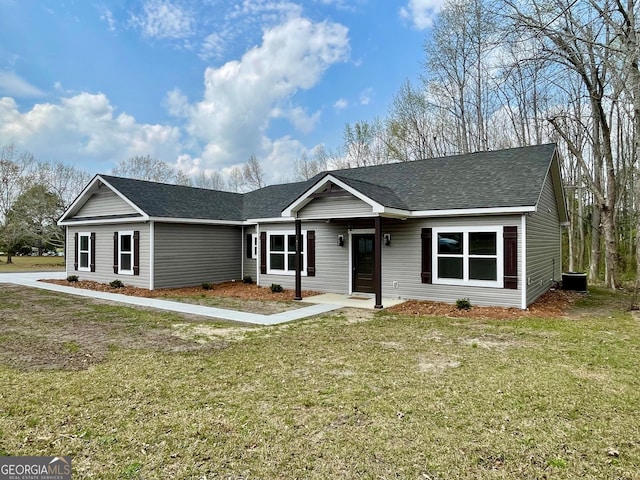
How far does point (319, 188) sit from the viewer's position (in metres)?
11.3

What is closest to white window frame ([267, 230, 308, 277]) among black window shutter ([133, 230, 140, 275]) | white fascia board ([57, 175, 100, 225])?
black window shutter ([133, 230, 140, 275])

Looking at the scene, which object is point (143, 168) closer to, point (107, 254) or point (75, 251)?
point (75, 251)

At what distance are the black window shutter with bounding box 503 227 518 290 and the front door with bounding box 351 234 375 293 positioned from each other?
3.99 meters

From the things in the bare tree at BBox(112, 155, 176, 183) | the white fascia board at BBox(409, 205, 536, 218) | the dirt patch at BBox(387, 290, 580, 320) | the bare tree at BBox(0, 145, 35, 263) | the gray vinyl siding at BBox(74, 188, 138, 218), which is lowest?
the dirt patch at BBox(387, 290, 580, 320)

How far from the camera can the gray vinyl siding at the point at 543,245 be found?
10.6 meters

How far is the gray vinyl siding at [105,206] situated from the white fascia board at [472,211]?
10800mm

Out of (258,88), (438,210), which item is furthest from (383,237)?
(258,88)

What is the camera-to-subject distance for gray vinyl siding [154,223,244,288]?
1420 cm

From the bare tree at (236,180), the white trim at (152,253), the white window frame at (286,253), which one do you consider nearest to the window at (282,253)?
the white window frame at (286,253)

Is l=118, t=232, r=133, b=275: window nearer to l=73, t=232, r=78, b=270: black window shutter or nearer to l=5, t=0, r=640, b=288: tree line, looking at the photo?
l=73, t=232, r=78, b=270: black window shutter

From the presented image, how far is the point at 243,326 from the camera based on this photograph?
320 inches

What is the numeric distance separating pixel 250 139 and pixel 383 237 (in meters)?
17.4

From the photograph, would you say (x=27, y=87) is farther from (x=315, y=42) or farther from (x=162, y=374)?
(x=162, y=374)

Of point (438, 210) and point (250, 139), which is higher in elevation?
point (250, 139)
